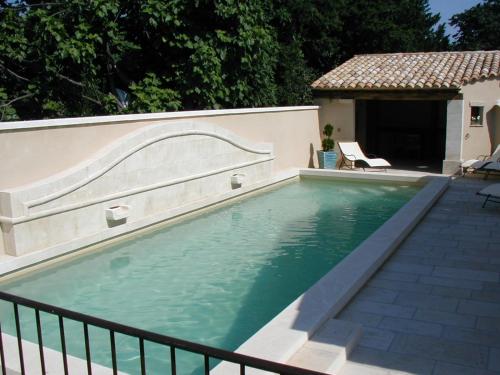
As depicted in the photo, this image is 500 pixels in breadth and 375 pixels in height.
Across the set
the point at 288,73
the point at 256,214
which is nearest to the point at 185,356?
the point at 256,214

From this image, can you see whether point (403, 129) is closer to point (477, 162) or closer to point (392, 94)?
point (392, 94)

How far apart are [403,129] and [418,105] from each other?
1.06 metres

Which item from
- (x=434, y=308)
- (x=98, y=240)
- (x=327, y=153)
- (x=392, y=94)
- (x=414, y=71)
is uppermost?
(x=414, y=71)

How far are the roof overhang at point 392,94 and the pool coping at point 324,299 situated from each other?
654 centimetres

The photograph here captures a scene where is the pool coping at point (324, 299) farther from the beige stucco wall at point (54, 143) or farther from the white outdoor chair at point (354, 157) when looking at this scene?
the white outdoor chair at point (354, 157)

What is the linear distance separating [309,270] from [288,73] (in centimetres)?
1382

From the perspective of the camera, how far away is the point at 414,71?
17172 millimetres

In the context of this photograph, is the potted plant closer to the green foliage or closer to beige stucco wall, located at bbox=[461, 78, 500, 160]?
the green foliage

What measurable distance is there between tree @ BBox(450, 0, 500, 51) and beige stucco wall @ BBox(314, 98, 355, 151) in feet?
86.9

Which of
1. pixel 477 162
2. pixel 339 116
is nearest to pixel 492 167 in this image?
pixel 477 162

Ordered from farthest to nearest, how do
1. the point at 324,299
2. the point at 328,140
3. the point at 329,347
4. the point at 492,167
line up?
the point at 328,140, the point at 492,167, the point at 324,299, the point at 329,347

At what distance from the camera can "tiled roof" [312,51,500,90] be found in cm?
1586

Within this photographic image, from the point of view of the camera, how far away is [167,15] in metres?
15.3

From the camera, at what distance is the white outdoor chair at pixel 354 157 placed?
633 inches
